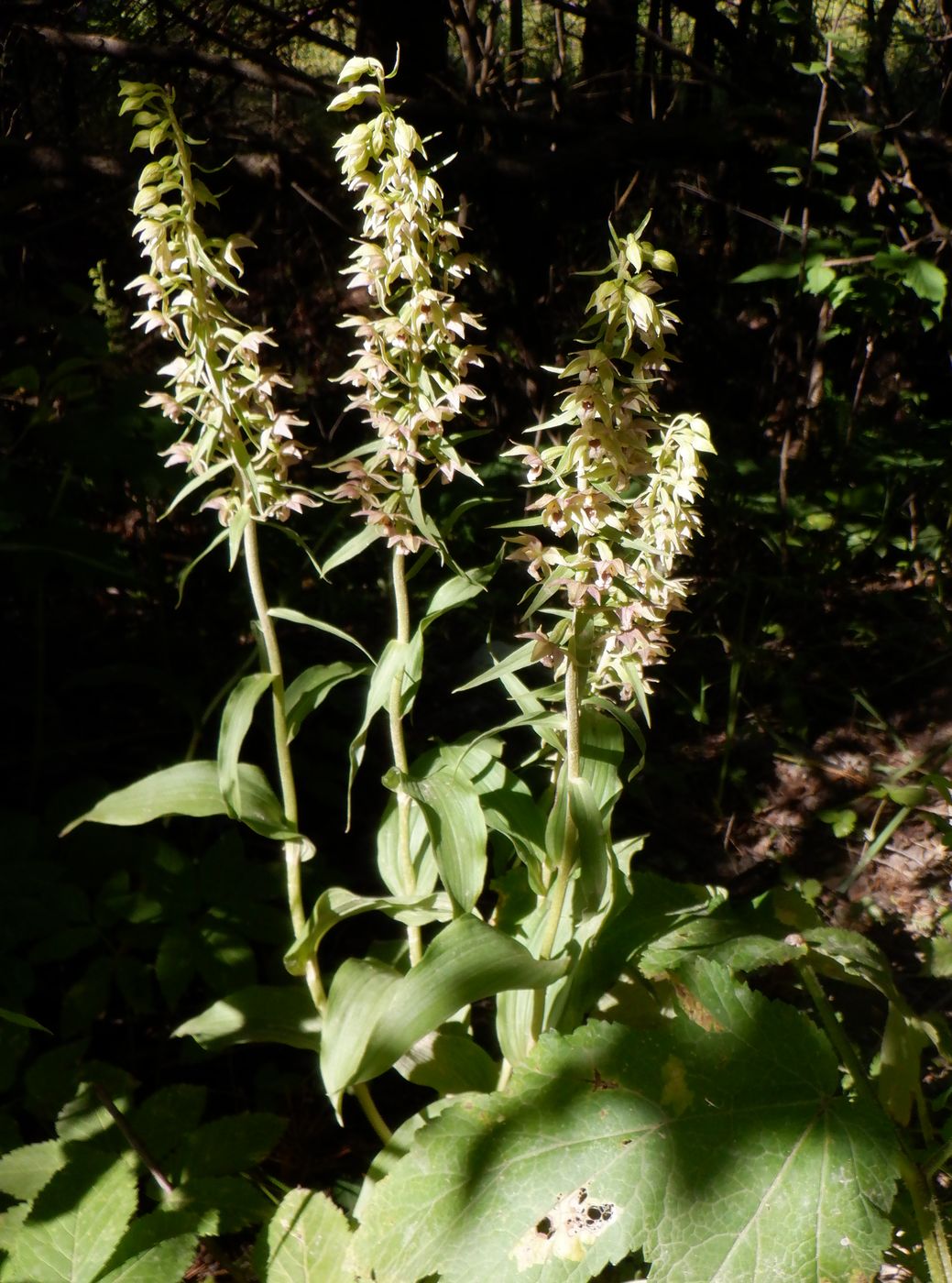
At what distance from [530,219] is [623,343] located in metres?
2.98

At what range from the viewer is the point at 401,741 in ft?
6.85

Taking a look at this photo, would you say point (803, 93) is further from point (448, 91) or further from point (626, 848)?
point (626, 848)

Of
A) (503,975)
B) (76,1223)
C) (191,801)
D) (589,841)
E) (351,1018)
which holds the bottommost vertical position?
(76,1223)

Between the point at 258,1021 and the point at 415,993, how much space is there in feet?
1.72

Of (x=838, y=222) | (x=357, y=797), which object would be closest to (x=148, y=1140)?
(x=357, y=797)

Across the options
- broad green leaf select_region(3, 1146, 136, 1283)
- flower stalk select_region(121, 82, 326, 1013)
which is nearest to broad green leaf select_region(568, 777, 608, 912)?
flower stalk select_region(121, 82, 326, 1013)

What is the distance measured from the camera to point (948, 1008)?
120 inches

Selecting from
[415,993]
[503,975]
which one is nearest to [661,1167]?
[503,975]

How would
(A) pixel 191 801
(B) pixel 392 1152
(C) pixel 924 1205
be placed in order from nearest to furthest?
(C) pixel 924 1205, (A) pixel 191 801, (B) pixel 392 1152

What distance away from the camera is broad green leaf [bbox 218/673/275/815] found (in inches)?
79.9

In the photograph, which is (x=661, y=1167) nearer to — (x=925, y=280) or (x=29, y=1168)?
(x=29, y=1168)

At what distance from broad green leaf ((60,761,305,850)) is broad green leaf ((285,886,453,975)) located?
0.17 metres

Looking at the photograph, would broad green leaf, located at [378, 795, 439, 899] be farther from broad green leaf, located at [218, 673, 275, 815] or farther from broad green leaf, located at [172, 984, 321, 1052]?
broad green leaf, located at [218, 673, 275, 815]

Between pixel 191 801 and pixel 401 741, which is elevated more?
pixel 401 741
